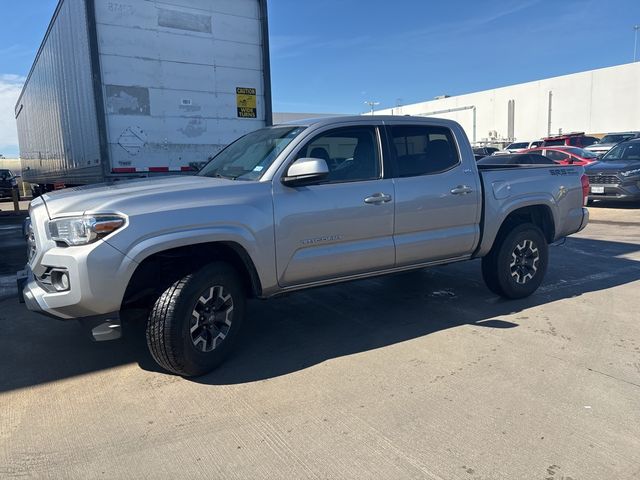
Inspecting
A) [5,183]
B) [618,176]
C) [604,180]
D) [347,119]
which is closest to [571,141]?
[604,180]

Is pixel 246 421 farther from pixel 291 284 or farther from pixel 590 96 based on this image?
pixel 590 96

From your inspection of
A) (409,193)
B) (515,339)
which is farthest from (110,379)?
(515,339)

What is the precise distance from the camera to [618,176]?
519 inches

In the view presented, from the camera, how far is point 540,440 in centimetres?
291

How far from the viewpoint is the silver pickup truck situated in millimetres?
3389

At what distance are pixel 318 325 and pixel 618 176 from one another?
11.6m

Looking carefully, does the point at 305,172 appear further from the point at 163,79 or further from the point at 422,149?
the point at 163,79

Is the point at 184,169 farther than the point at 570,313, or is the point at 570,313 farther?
the point at 184,169

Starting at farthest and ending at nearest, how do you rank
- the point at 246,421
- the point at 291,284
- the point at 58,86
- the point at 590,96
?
the point at 590,96 < the point at 58,86 < the point at 291,284 < the point at 246,421

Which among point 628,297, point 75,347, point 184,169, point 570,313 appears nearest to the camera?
point 75,347

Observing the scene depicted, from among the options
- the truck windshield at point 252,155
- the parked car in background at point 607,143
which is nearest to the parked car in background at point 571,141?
the parked car in background at point 607,143

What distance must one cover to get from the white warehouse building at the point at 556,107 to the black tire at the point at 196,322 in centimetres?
4420

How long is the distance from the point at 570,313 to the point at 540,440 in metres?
2.61

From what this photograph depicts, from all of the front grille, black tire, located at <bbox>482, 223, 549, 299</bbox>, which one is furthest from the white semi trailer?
the front grille
